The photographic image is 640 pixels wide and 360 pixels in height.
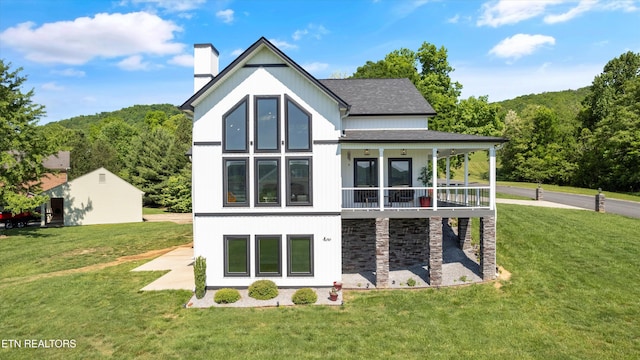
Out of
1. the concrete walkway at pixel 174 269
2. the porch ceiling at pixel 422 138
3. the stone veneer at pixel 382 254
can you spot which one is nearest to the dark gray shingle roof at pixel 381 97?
the porch ceiling at pixel 422 138

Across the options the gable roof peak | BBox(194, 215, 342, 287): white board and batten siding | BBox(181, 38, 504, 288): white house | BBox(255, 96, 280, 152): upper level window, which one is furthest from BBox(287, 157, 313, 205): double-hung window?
Result: the gable roof peak

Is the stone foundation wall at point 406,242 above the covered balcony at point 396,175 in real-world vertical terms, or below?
below

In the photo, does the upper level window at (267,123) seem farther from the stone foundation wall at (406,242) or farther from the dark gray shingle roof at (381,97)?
the stone foundation wall at (406,242)

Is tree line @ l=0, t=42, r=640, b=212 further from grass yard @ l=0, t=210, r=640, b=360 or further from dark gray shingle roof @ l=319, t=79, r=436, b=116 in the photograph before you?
grass yard @ l=0, t=210, r=640, b=360

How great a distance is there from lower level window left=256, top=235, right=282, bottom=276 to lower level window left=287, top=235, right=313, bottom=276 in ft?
1.84

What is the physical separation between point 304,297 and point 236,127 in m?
8.26

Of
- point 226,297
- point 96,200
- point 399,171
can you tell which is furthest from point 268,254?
point 96,200

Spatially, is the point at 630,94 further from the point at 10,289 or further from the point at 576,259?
the point at 10,289

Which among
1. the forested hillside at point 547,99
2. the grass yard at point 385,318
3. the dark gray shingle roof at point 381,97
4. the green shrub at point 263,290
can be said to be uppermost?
the forested hillside at point 547,99

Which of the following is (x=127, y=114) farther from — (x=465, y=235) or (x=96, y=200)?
(x=465, y=235)

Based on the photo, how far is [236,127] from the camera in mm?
16500

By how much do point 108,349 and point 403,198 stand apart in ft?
47.7

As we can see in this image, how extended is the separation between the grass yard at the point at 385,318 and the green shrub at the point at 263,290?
1046 millimetres

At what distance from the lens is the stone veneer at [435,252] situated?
1611 cm
